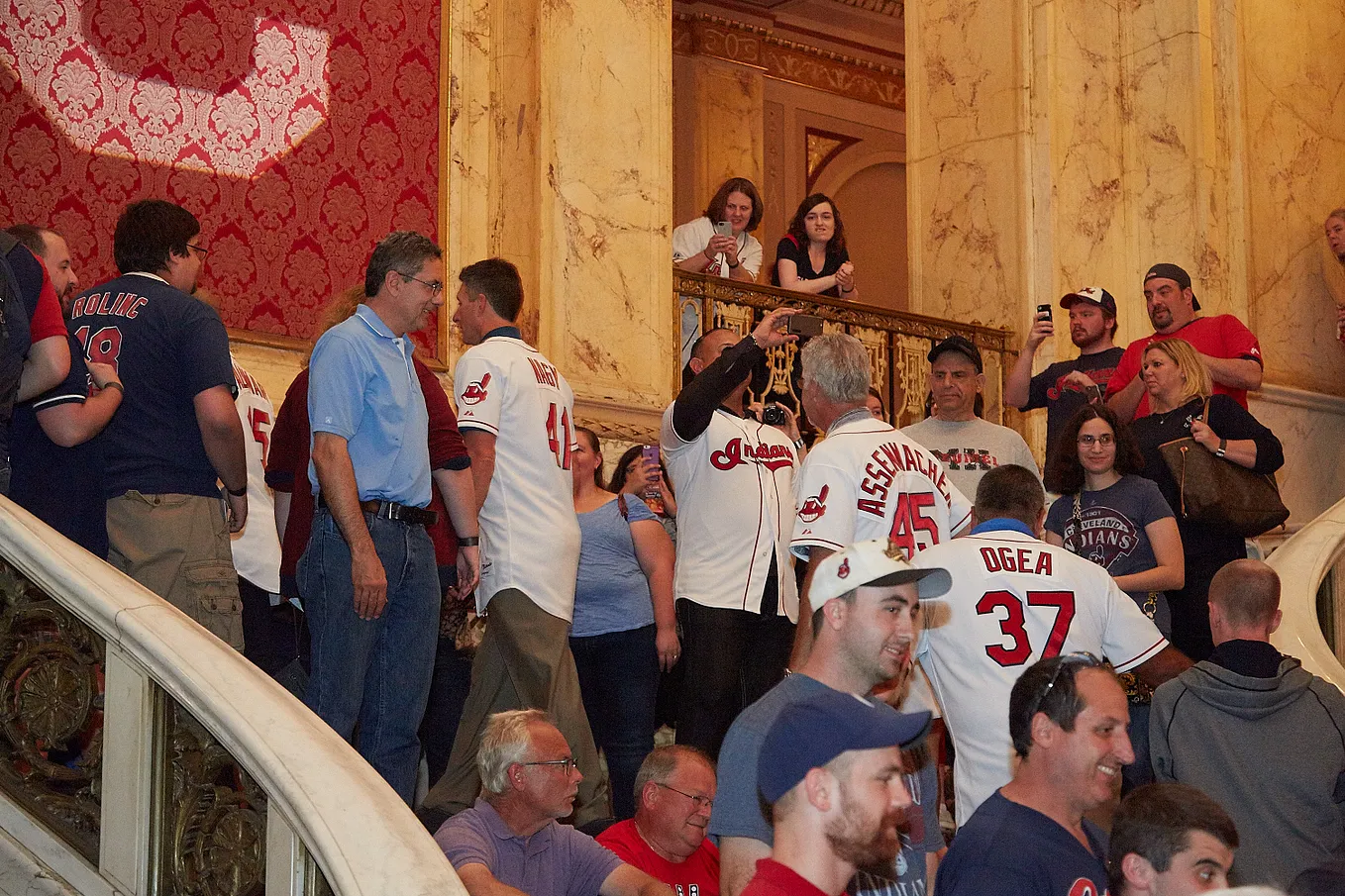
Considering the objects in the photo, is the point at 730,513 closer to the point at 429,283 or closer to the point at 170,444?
the point at 429,283

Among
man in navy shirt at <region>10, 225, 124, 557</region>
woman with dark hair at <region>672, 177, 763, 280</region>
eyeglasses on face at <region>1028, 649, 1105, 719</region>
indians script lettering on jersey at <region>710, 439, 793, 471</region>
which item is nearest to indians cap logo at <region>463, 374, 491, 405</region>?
indians script lettering on jersey at <region>710, 439, 793, 471</region>

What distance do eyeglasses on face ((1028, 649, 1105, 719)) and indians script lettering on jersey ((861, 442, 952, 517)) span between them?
5.44 feet

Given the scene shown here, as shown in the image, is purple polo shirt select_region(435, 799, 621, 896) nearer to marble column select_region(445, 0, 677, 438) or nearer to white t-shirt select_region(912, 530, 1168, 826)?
white t-shirt select_region(912, 530, 1168, 826)

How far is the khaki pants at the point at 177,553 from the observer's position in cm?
543

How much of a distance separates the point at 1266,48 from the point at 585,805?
9.11m

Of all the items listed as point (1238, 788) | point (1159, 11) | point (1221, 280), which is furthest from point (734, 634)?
point (1159, 11)

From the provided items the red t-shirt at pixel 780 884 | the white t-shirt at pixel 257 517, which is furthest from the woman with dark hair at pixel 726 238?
the red t-shirt at pixel 780 884

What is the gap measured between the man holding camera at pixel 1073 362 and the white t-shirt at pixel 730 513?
98.7 inches

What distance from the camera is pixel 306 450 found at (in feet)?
19.2

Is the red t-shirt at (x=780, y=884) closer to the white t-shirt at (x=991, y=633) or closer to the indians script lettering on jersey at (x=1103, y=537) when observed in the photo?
the white t-shirt at (x=991, y=633)

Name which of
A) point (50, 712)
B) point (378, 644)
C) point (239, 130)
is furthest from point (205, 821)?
point (239, 130)

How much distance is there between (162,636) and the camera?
446 centimetres

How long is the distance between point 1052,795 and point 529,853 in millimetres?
1835

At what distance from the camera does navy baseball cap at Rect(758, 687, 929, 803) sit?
11.1 feet
